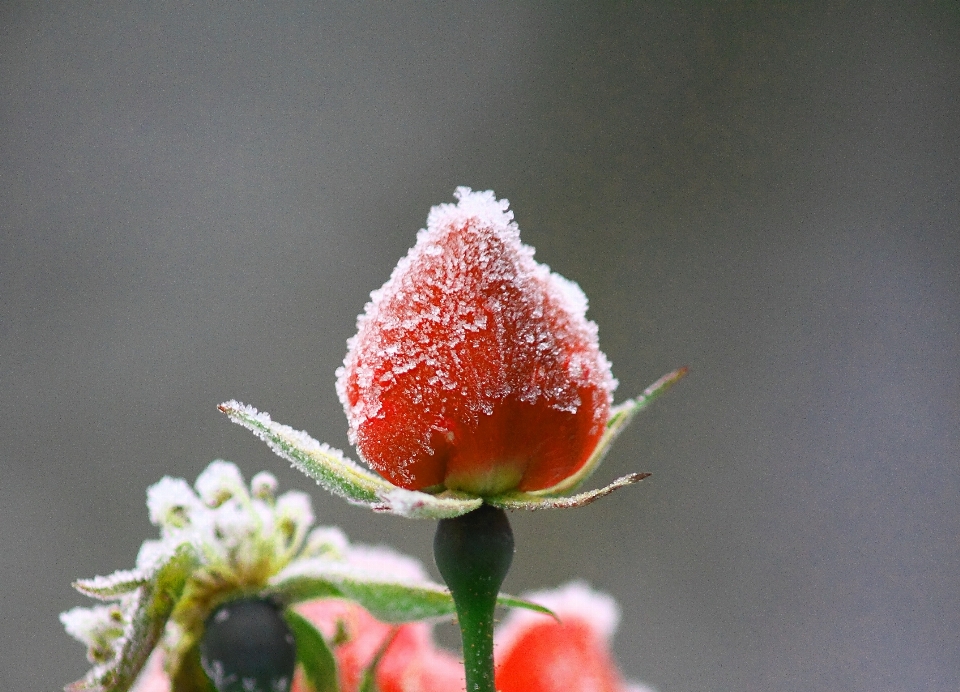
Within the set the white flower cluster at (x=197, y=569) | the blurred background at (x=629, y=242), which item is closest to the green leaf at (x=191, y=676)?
the white flower cluster at (x=197, y=569)

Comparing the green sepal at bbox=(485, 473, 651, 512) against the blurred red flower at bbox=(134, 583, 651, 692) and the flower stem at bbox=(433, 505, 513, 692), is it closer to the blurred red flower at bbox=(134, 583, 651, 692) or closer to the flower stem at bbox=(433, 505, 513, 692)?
the flower stem at bbox=(433, 505, 513, 692)

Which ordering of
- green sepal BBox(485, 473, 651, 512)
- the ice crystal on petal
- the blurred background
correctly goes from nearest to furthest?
green sepal BBox(485, 473, 651, 512), the ice crystal on petal, the blurred background

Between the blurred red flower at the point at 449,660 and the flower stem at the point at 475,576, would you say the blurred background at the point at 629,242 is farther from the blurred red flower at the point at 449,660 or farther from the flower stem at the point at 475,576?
the flower stem at the point at 475,576

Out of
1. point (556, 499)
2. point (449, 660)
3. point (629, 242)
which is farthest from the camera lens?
point (629, 242)

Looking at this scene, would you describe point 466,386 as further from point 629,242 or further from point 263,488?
point 629,242

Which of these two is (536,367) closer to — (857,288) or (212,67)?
(212,67)

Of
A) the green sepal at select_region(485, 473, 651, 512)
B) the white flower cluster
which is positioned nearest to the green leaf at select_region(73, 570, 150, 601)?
the white flower cluster

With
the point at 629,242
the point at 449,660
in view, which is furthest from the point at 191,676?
the point at 629,242

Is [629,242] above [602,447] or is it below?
above
